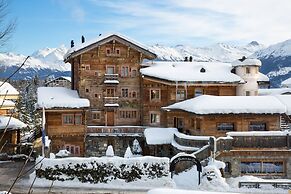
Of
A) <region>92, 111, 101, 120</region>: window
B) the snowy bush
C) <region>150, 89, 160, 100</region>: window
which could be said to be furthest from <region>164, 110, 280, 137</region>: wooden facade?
<region>92, 111, 101, 120</region>: window

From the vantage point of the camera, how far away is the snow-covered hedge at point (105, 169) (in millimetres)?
30906

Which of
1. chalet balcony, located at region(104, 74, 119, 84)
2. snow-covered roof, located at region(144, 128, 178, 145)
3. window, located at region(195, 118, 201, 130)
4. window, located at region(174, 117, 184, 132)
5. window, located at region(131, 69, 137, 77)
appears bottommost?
snow-covered roof, located at region(144, 128, 178, 145)

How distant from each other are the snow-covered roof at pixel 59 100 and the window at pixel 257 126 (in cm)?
1630

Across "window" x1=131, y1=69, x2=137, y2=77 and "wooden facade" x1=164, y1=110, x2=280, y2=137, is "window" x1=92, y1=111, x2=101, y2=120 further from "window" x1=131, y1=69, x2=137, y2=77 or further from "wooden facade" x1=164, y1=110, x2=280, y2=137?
"wooden facade" x1=164, y1=110, x2=280, y2=137

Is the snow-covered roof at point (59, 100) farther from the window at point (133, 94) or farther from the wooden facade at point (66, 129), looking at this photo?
the window at point (133, 94)

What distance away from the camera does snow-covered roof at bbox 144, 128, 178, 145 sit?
38406 mm

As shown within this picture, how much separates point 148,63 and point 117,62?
13.7 feet

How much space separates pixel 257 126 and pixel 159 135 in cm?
956

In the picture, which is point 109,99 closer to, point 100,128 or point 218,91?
point 100,128

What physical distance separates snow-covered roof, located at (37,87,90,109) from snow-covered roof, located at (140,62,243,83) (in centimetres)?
761

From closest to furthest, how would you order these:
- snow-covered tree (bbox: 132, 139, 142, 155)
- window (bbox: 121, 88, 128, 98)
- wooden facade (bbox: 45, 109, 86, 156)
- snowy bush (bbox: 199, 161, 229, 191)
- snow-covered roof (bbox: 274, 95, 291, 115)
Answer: snowy bush (bbox: 199, 161, 229, 191), snow-covered roof (bbox: 274, 95, 291, 115), snow-covered tree (bbox: 132, 139, 142, 155), wooden facade (bbox: 45, 109, 86, 156), window (bbox: 121, 88, 128, 98)

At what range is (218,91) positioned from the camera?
144 feet

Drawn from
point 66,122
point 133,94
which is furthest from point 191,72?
point 66,122

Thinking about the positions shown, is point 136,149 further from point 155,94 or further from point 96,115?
point 155,94
